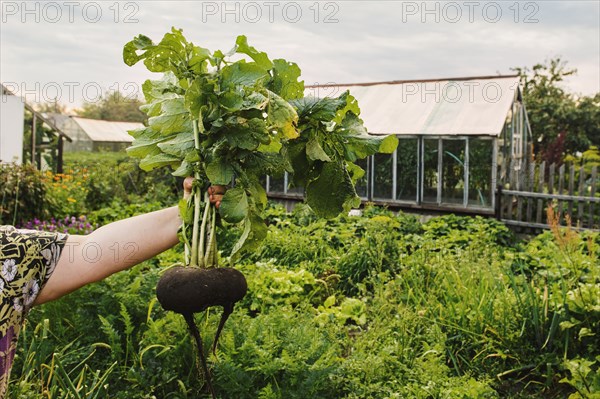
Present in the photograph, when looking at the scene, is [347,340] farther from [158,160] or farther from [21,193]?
[21,193]

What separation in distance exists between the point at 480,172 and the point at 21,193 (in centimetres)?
728

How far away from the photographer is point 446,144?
1049 centimetres

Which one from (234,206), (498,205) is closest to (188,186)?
(234,206)

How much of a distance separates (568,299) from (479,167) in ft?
21.8

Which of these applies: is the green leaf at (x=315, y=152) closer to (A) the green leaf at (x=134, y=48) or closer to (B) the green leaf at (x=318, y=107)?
(B) the green leaf at (x=318, y=107)

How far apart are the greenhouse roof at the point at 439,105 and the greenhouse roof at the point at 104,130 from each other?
70.6 ft

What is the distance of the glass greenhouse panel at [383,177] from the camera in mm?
11219

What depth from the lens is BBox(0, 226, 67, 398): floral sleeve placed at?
5.74ft

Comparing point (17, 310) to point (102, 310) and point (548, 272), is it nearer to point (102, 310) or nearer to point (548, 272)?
point (102, 310)

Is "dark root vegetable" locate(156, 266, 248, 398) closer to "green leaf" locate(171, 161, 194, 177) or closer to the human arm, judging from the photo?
the human arm

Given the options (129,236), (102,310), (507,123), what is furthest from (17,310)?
(507,123)

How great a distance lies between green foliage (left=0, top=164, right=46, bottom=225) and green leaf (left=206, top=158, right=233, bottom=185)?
6674 millimetres

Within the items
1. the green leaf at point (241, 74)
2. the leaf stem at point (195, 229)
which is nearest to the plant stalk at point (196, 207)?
the leaf stem at point (195, 229)

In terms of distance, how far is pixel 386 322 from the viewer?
4266 millimetres
